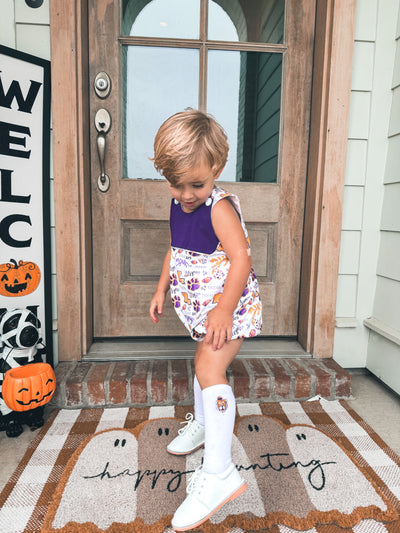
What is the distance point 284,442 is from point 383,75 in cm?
164

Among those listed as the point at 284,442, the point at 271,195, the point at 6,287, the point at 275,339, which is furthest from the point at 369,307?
the point at 6,287

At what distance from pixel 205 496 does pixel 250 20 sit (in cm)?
195

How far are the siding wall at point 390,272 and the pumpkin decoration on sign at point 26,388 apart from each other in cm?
147

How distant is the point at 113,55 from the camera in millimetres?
1700

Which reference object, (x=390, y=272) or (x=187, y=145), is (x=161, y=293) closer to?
(x=187, y=145)

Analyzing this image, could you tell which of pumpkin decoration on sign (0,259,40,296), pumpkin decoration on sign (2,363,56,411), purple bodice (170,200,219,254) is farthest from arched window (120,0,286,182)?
pumpkin decoration on sign (2,363,56,411)

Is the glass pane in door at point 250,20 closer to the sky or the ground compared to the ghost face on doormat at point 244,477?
closer to the sky

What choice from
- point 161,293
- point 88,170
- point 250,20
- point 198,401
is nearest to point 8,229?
point 88,170

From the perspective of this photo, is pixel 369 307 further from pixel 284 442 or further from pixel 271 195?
pixel 284 442

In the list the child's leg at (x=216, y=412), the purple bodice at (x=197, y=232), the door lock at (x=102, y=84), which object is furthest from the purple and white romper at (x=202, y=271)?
the door lock at (x=102, y=84)

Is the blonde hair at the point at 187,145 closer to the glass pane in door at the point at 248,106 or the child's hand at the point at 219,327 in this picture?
the child's hand at the point at 219,327

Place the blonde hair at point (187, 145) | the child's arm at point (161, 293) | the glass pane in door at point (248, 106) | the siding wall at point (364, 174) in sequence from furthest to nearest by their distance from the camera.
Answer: the glass pane in door at point (248, 106) < the siding wall at point (364, 174) < the child's arm at point (161, 293) < the blonde hair at point (187, 145)

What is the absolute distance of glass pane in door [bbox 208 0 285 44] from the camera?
5.63 feet

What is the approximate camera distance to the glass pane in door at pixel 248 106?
1.76 m
